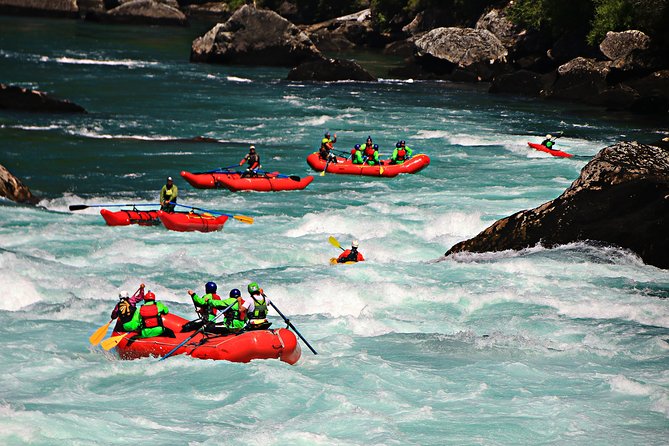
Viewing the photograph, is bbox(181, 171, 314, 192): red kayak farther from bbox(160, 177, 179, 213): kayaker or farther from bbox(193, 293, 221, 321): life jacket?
bbox(193, 293, 221, 321): life jacket

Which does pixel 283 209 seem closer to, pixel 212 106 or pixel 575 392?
pixel 575 392

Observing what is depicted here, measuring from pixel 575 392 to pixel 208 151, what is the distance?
2071 cm

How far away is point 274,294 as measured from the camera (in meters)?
17.4

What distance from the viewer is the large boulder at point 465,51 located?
51500 millimetres

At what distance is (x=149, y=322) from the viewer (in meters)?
14.0

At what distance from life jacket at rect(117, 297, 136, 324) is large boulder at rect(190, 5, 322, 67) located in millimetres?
42253

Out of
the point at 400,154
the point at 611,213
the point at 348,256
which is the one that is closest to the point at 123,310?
the point at 348,256

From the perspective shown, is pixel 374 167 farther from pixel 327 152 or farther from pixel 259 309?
pixel 259 309

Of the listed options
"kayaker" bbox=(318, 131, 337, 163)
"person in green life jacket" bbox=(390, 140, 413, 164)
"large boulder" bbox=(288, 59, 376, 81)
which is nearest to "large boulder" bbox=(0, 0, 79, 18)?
"large boulder" bbox=(288, 59, 376, 81)

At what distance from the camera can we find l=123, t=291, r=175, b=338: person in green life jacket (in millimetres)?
13945

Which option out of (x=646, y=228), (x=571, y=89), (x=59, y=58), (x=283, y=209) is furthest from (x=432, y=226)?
(x=59, y=58)

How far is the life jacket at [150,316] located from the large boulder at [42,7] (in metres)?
70.8

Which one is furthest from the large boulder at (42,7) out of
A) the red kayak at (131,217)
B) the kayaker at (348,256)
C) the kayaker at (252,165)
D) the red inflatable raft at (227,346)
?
the red inflatable raft at (227,346)

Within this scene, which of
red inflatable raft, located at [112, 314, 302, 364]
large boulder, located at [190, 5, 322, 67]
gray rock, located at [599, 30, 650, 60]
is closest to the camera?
red inflatable raft, located at [112, 314, 302, 364]
